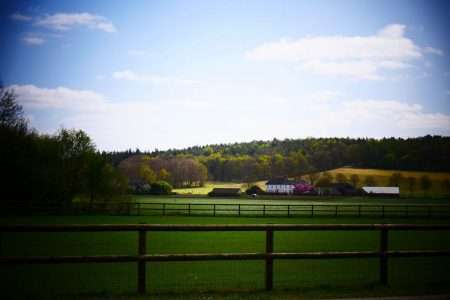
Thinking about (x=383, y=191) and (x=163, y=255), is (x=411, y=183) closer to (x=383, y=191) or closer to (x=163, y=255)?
(x=383, y=191)

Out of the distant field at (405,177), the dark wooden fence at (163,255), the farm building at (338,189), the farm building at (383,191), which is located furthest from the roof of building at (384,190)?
the dark wooden fence at (163,255)

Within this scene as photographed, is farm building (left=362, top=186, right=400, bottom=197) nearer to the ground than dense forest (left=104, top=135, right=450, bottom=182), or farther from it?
nearer to the ground

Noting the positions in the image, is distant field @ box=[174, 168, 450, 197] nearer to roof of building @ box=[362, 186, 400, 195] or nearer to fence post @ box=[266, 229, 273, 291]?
→ roof of building @ box=[362, 186, 400, 195]

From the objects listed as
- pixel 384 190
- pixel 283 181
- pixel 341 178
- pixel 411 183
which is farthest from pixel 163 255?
pixel 283 181

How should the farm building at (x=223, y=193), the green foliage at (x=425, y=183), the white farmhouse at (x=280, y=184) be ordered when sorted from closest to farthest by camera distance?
1. the green foliage at (x=425, y=183)
2. the farm building at (x=223, y=193)
3. the white farmhouse at (x=280, y=184)

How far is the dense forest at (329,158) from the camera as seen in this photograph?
95562 mm

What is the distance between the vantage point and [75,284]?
986cm

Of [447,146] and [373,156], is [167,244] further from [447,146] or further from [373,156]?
[373,156]

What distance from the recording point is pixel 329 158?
14512 centimetres

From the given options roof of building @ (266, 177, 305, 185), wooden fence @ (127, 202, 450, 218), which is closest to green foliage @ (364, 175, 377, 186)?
roof of building @ (266, 177, 305, 185)

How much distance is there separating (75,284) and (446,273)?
898 centimetres

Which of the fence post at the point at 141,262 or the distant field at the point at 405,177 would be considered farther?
the distant field at the point at 405,177

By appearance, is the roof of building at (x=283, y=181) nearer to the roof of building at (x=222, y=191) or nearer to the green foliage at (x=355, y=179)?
the green foliage at (x=355, y=179)

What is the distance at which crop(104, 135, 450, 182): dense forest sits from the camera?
9556 cm
